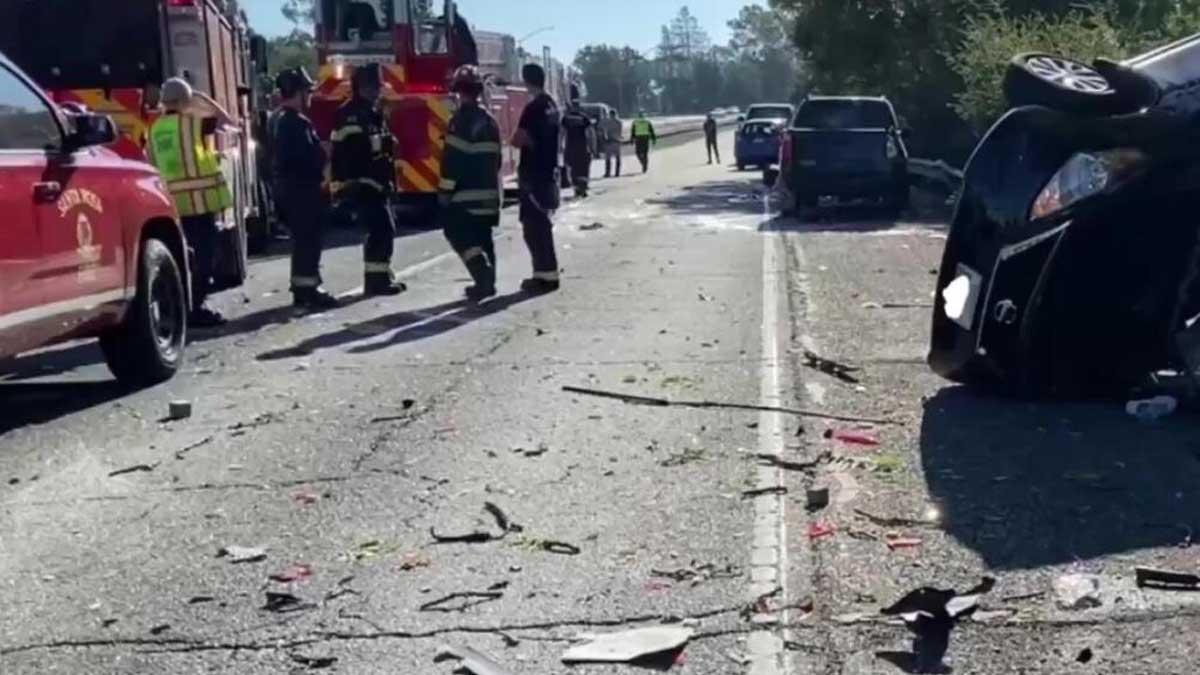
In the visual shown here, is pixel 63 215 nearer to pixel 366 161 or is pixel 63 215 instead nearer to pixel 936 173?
pixel 366 161

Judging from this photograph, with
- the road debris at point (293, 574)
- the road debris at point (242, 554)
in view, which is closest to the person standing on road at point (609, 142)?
the road debris at point (242, 554)

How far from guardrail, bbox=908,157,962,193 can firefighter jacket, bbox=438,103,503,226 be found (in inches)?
584

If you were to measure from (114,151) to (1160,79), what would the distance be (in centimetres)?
599

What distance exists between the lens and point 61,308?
10102mm

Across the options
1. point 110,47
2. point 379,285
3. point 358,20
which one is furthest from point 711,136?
point 379,285

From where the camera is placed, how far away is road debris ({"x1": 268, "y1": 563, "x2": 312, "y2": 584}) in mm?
6652

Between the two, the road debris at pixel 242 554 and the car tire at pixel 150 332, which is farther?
the car tire at pixel 150 332

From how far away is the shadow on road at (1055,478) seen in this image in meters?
6.95

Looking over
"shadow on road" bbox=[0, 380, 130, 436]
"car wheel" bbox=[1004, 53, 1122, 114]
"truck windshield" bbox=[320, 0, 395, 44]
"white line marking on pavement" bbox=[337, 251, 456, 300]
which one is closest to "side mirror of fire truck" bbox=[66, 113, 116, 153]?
"shadow on road" bbox=[0, 380, 130, 436]

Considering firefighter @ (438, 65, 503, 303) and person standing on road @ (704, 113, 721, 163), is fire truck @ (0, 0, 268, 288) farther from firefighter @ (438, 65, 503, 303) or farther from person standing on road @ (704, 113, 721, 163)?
person standing on road @ (704, 113, 721, 163)

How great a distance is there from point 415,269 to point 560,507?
11729 millimetres

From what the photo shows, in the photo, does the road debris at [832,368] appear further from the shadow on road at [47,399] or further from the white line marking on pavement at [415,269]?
the white line marking on pavement at [415,269]

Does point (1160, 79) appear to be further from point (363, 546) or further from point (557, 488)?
point (363, 546)

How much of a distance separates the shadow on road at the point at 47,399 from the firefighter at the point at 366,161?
4.62m
